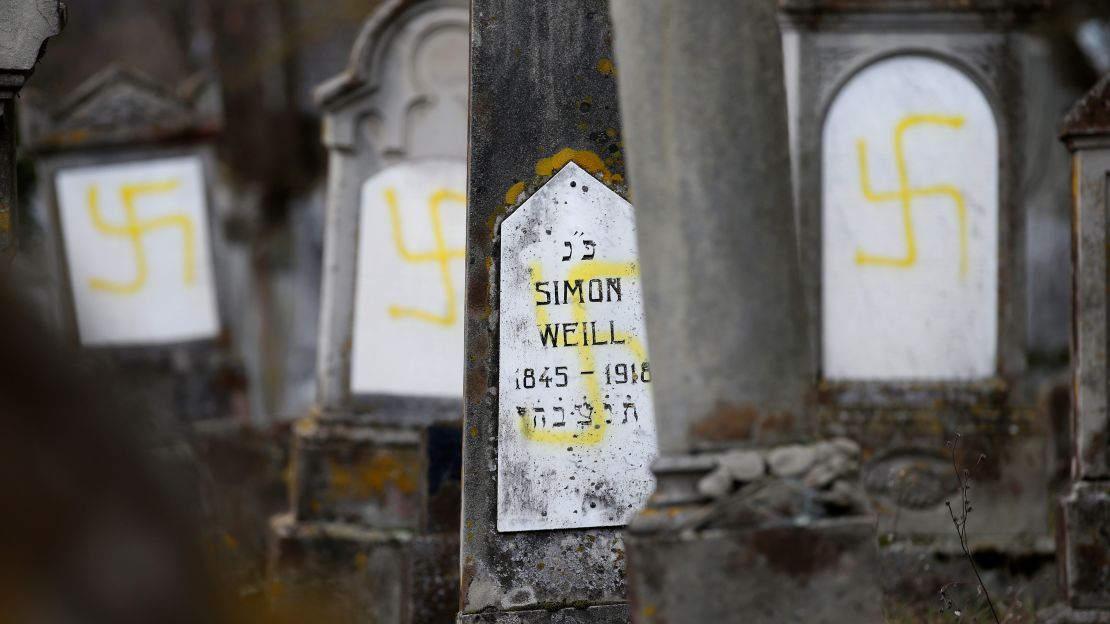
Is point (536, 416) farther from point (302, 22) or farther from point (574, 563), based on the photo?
point (302, 22)

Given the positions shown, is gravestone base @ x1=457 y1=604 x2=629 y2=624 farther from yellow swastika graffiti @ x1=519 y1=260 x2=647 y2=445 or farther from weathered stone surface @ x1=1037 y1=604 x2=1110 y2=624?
weathered stone surface @ x1=1037 y1=604 x2=1110 y2=624

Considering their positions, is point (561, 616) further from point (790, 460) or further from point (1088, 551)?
point (1088, 551)

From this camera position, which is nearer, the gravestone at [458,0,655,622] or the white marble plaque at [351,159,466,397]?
the gravestone at [458,0,655,622]

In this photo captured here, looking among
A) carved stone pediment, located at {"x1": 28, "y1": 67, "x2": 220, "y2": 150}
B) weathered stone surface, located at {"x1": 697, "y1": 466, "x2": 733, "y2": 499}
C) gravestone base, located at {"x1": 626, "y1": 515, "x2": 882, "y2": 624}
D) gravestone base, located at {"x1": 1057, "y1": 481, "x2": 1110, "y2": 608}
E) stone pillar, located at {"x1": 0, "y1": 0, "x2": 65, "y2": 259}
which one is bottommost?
gravestone base, located at {"x1": 1057, "y1": 481, "x2": 1110, "y2": 608}

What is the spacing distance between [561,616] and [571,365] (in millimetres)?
763

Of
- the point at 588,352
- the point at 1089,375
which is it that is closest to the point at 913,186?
the point at 1089,375

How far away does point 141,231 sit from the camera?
10375 millimetres

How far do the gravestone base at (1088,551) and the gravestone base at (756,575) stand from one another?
9.77 feet

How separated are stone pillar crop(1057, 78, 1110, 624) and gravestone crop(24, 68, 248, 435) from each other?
20.5 ft

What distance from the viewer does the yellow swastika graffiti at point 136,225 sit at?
10.3m

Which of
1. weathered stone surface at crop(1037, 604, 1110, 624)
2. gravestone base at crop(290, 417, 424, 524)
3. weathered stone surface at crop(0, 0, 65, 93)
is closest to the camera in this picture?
weathered stone surface at crop(0, 0, 65, 93)

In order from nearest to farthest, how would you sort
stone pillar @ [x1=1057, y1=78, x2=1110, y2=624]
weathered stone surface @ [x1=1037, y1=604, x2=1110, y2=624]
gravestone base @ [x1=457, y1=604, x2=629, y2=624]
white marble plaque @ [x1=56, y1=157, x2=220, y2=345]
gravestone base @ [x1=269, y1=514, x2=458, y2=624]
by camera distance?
gravestone base @ [x1=457, y1=604, x2=629, y2=624] < weathered stone surface @ [x1=1037, y1=604, x2=1110, y2=624] < stone pillar @ [x1=1057, y1=78, x2=1110, y2=624] < gravestone base @ [x1=269, y1=514, x2=458, y2=624] < white marble plaque @ [x1=56, y1=157, x2=220, y2=345]

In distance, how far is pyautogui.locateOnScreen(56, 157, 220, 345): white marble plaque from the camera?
33.8 ft

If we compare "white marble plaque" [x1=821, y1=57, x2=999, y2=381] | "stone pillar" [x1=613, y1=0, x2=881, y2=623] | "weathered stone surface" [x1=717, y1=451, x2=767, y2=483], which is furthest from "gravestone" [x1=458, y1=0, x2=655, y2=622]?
"white marble plaque" [x1=821, y1=57, x2=999, y2=381]
